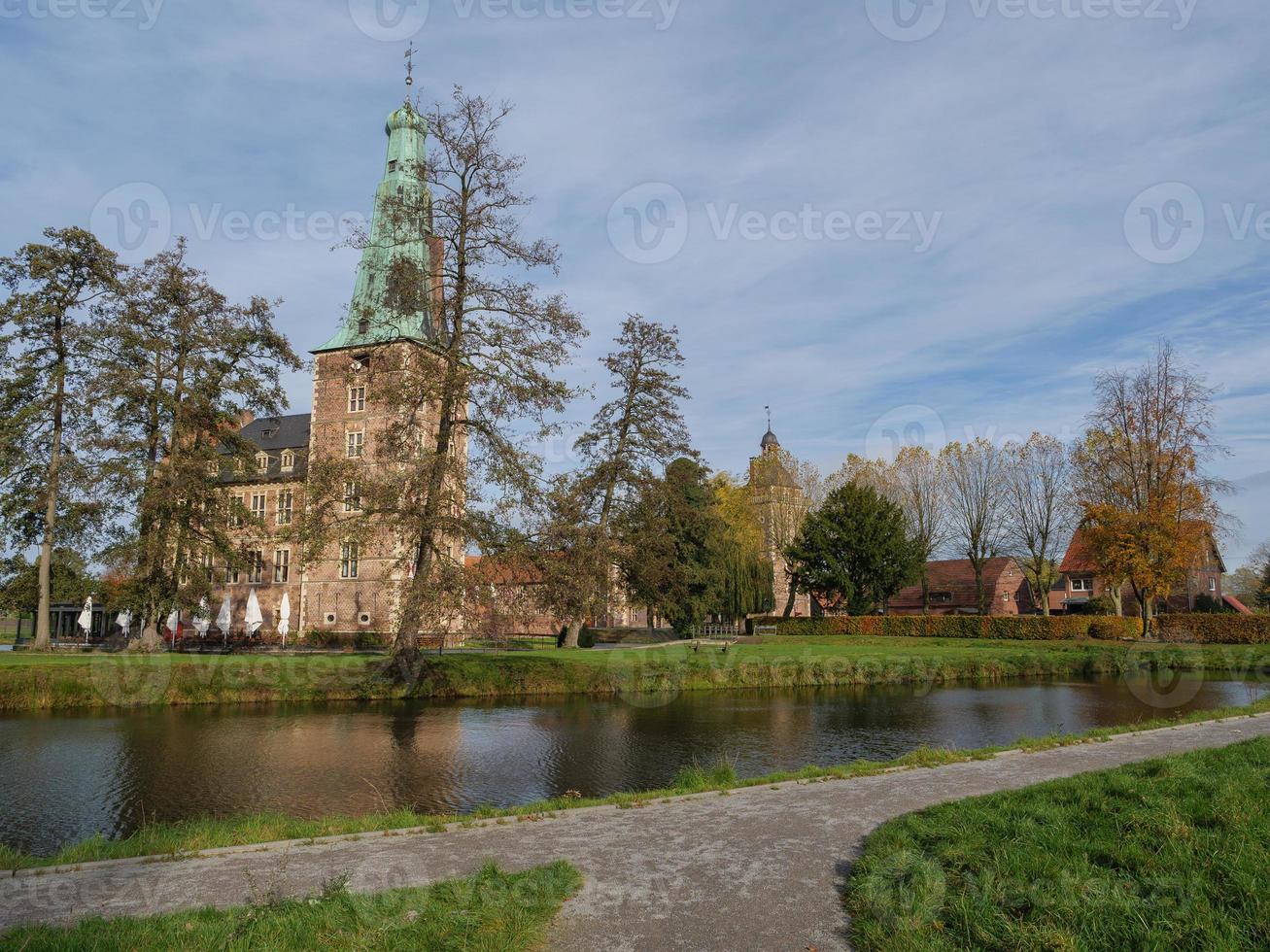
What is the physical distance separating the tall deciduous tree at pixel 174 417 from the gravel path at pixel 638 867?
23.5 meters

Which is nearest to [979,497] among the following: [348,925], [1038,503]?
[1038,503]

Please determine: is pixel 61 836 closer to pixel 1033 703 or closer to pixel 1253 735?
pixel 1253 735

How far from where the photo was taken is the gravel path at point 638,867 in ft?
18.7

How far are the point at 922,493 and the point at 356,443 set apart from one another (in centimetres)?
3830

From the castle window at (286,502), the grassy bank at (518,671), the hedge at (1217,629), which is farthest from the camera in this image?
the hedge at (1217,629)

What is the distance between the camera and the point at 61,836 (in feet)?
33.6

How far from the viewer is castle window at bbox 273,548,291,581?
53.6 metres

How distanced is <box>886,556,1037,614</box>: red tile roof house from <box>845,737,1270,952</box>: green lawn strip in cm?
6904

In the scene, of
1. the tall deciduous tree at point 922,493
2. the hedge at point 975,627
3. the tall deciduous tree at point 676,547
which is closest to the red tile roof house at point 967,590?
the tall deciduous tree at point 922,493

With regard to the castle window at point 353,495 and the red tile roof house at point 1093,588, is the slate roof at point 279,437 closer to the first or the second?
the castle window at point 353,495

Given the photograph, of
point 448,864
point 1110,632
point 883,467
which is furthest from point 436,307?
point 883,467

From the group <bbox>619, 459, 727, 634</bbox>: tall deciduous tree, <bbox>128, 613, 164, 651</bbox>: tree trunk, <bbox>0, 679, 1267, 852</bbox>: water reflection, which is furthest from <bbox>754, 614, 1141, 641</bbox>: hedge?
<bbox>128, 613, 164, 651</bbox>: tree trunk

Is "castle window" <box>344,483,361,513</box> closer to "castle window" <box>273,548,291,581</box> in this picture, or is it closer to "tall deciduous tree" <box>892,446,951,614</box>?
"castle window" <box>273,548,291,581</box>

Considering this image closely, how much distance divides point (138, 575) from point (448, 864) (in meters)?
26.5
